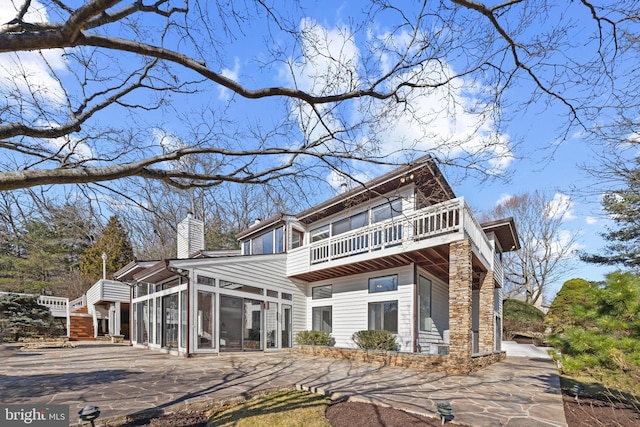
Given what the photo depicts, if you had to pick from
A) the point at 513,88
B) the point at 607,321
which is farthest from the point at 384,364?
the point at 513,88

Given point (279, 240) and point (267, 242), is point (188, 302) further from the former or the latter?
point (267, 242)

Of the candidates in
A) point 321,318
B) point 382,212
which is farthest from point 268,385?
point 321,318

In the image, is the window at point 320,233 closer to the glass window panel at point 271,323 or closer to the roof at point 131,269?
the glass window panel at point 271,323

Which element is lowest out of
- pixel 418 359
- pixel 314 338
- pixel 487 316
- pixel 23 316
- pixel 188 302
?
pixel 314 338

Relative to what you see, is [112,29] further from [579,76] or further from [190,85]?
[579,76]

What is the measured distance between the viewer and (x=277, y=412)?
5.19 m

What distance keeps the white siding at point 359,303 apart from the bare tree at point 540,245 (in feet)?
55.3

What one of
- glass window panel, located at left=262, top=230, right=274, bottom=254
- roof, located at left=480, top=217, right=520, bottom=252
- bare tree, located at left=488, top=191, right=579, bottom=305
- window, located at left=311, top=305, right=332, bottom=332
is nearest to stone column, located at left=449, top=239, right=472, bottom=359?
roof, located at left=480, top=217, right=520, bottom=252

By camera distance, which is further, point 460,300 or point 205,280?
point 205,280

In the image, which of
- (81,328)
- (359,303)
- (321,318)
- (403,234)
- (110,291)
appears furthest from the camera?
(81,328)

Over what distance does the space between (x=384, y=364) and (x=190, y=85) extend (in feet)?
30.1

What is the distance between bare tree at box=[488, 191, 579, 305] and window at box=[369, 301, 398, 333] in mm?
16940

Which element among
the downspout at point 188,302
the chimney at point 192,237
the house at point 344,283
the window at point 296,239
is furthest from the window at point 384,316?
the chimney at point 192,237

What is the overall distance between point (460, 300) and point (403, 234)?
8.11 feet
